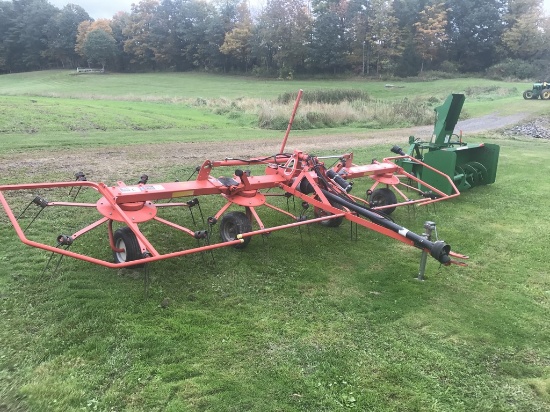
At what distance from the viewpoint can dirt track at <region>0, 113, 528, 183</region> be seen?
342 inches

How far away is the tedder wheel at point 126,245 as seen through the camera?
14.6ft

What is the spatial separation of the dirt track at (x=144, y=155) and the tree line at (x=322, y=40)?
45333mm

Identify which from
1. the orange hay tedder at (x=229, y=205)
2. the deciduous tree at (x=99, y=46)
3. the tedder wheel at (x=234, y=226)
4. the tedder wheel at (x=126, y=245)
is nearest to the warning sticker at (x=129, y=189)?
the orange hay tedder at (x=229, y=205)

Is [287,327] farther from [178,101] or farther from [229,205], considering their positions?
[178,101]

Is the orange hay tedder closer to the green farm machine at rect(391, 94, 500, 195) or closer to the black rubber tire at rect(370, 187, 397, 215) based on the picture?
the black rubber tire at rect(370, 187, 397, 215)

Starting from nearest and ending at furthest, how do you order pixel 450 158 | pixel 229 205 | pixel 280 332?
pixel 280 332
pixel 229 205
pixel 450 158

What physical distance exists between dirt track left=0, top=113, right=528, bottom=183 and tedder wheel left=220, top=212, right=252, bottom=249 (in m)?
3.67

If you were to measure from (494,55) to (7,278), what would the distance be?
6639 centimetres

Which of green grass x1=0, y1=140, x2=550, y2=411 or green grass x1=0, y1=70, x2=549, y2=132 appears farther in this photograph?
green grass x1=0, y1=70, x2=549, y2=132

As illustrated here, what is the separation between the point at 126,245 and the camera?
448 cm

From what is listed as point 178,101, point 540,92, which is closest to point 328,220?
point 178,101

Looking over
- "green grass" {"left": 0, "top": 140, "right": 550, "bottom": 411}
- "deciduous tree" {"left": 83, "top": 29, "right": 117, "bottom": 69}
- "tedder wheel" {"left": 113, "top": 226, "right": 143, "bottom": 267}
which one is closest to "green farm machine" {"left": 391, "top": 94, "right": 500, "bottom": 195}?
"green grass" {"left": 0, "top": 140, "right": 550, "bottom": 411}

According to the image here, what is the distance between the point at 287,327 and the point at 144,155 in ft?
26.9

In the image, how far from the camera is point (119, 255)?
472cm
